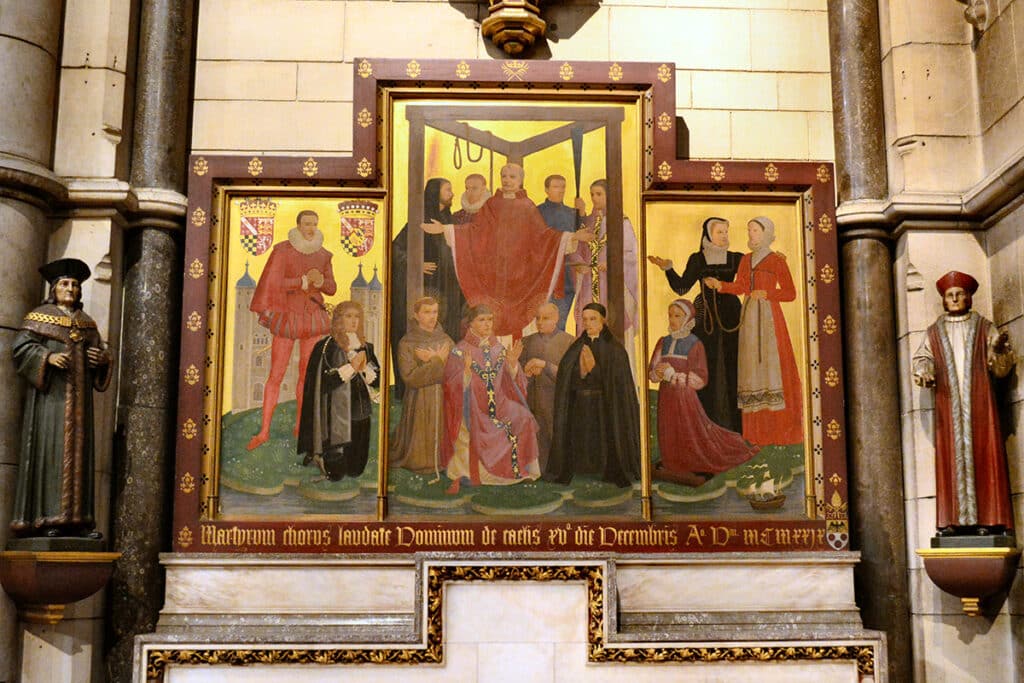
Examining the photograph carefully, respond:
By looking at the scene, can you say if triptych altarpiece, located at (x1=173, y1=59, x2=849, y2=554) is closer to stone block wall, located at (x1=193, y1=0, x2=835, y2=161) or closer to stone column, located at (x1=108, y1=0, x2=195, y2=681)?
stone column, located at (x1=108, y1=0, x2=195, y2=681)

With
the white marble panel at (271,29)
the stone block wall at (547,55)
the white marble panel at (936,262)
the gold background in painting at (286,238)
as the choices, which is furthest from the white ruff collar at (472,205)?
the white marble panel at (936,262)

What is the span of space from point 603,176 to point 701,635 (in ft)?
9.41

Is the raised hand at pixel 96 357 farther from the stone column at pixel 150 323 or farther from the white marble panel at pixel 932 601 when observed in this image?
the white marble panel at pixel 932 601

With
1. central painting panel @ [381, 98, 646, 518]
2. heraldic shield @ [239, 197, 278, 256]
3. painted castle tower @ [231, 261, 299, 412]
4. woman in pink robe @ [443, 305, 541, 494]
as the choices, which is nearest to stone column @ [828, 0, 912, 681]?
central painting panel @ [381, 98, 646, 518]

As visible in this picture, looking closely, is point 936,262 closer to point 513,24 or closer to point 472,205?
point 472,205

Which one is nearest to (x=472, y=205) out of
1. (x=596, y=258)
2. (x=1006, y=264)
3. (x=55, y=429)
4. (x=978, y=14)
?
(x=596, y=258)

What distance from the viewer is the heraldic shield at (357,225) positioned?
773cm

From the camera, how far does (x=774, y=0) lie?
835cm

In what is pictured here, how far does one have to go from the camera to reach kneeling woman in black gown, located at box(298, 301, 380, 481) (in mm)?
7457

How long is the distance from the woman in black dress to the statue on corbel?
1.11 metres

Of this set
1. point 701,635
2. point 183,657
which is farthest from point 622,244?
point 183,657

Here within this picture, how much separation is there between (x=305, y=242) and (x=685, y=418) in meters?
2.57

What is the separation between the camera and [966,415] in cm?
696

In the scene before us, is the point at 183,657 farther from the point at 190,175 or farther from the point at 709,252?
the point at 709,252
